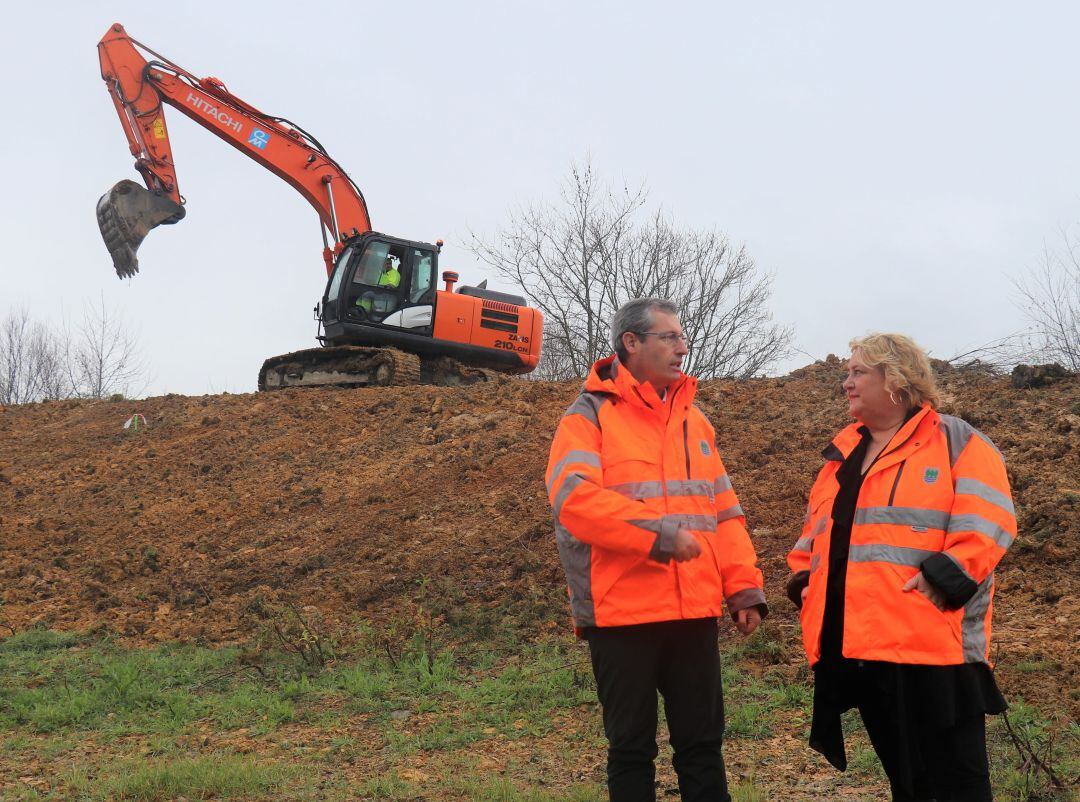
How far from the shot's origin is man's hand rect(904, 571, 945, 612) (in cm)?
309

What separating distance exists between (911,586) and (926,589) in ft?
0.14

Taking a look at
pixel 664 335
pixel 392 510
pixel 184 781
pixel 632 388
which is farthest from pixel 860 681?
pixel 392 510

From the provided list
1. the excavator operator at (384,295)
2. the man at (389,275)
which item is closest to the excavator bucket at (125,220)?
the excavator operator at (384,295)

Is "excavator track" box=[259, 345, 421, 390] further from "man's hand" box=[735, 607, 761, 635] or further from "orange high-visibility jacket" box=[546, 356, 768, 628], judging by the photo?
"man's hand" box=[735, 607, 761, 635]

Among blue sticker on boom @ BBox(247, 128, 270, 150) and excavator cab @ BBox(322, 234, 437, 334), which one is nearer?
excavator cab @ BBox(322, 234, 437, 334)

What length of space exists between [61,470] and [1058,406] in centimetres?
1160

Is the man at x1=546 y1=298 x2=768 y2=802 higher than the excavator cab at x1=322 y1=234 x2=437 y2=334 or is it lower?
lower

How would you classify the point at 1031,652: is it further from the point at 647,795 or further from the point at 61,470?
the point at 61,470

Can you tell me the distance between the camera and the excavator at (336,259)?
15203 mm

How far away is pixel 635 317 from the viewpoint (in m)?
3.71

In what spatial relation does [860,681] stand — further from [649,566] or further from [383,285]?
[383,285]

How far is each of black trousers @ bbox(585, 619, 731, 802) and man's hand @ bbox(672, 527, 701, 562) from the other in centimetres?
27

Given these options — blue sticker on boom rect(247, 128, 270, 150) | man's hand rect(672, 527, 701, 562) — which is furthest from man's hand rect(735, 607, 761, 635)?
blue sticker on boom rect(247, 128, 270, 150)

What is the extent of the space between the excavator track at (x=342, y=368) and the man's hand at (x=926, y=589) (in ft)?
41.8
